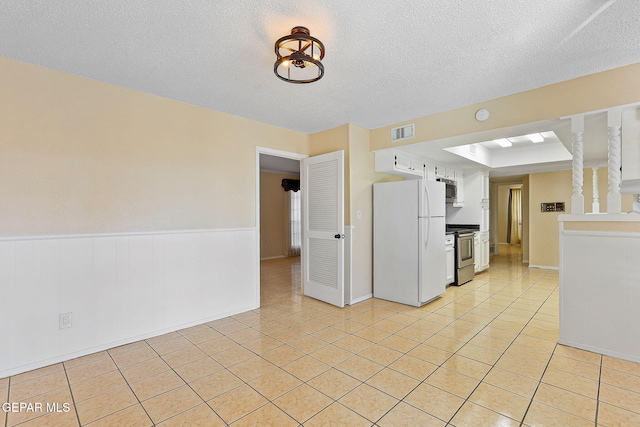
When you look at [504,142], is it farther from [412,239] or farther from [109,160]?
[109,160]

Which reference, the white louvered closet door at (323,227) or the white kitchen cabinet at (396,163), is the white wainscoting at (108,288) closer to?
the white louvered closet door at (323,227)

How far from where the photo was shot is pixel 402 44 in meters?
2.14

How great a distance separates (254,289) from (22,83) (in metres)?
2.96

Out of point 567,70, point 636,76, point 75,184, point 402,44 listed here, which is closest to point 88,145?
point 75,184

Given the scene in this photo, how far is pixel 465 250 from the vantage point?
5074 mm

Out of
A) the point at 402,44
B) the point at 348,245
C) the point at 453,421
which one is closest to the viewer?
the point at 453,421

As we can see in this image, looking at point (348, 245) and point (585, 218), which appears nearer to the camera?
point (585, 218)

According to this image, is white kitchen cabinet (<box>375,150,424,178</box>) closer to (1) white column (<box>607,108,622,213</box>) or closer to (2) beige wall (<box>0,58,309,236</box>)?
(2) beige wall (<box>0,58,309,236</box>)

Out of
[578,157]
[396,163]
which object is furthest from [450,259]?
[578,157]

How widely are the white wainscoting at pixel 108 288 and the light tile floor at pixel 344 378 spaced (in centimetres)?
15

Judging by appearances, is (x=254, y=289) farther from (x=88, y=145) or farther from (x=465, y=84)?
(x=465, y=84)

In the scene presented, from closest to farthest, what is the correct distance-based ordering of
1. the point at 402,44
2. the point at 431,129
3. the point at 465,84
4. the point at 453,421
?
the point at 453,421
the point at 402,44
the point at 465,84
the point at 431,129

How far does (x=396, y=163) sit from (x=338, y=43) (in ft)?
7.81

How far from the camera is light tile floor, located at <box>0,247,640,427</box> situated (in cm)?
180
